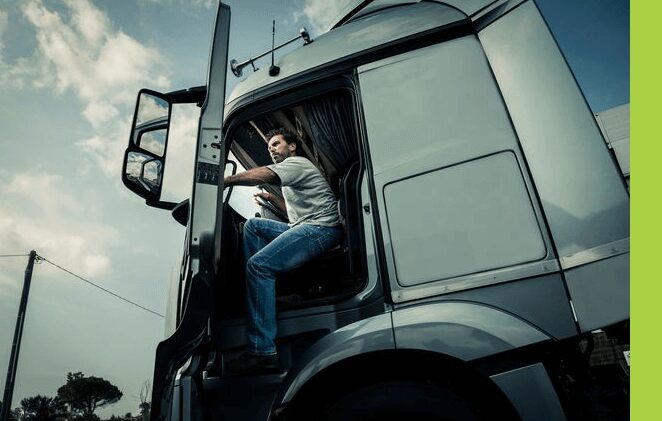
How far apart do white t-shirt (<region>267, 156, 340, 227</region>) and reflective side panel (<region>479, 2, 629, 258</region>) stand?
43.2 inches

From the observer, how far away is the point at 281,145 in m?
2.41

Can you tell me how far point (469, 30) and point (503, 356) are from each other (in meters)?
1.41

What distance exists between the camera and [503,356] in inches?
50.7

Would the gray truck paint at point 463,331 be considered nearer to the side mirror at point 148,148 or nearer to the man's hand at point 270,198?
the side mirror at point 148,148

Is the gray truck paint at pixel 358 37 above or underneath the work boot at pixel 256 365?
above

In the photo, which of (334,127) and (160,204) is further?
(334,127)

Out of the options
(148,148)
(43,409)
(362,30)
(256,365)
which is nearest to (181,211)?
(148,148)

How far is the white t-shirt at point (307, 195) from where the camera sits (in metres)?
2.17

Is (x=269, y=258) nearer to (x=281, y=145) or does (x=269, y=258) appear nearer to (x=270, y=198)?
(x=281, y=145)

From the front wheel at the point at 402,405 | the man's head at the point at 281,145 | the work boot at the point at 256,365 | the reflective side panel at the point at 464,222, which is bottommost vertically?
the front wheel at the point at 402,405

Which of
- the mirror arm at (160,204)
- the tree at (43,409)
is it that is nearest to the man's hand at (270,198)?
the mirror arm at (160,204)

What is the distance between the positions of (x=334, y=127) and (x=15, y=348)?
13.7m

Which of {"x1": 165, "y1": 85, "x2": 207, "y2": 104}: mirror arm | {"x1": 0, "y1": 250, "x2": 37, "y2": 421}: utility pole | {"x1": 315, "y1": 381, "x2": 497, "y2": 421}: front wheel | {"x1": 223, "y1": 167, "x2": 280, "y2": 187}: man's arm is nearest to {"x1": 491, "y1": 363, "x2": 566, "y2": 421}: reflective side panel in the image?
{"x1": 315, "y1": 381, "x2": 497, "y2": 421}: front wheel

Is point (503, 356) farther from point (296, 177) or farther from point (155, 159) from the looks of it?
point (155, 159)
